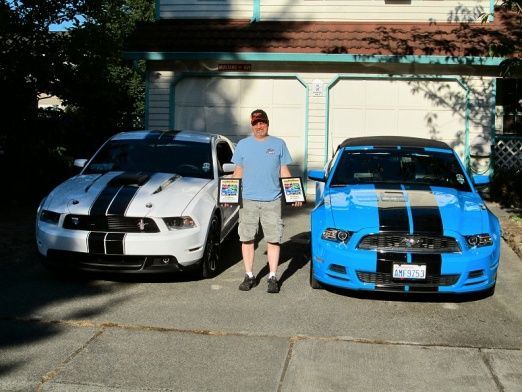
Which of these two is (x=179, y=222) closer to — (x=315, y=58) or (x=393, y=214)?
(x=393, y=214)

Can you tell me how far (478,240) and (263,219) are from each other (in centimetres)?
203

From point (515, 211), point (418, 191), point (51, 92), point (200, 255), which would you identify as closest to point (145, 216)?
point (200, 255)

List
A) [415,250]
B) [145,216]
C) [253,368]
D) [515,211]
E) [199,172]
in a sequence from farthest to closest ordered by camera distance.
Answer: [515,211]
[199,172]
[145,216]
[415,250]
[253,368]

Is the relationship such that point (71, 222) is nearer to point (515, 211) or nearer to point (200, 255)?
point (200, 255)

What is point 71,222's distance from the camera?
21.9ft

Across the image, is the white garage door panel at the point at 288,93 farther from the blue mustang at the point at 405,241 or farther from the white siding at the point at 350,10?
the blue mustang at the point at 405,241

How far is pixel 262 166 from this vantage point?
258 inches

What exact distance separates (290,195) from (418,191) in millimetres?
1360

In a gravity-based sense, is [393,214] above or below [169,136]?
below

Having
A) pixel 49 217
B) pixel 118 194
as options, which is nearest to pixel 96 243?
pixel 118 194

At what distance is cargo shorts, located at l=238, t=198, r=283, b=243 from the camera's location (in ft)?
21.6

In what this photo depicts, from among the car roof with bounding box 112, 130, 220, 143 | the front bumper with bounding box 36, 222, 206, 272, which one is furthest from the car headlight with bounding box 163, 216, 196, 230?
the car roof with bounding box 112, 130, 220, 143

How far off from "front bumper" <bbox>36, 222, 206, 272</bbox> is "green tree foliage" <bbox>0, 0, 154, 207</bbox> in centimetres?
526

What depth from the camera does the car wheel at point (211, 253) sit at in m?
6.98
